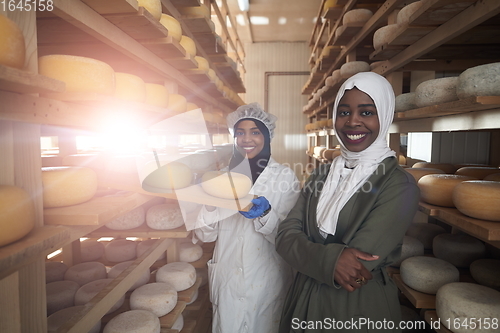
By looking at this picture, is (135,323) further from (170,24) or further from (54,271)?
(170,24)

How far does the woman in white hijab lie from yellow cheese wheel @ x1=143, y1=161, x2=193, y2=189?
51 centimetres

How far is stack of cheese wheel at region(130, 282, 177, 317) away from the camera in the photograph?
1.56 meters

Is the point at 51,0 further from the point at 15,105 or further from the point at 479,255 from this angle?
the point at 479,255

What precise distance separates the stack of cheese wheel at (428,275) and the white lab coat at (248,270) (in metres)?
0.63

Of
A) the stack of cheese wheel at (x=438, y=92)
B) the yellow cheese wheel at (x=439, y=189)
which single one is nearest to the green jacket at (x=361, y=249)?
the yellow cheese wheel at (x=439, y=189)

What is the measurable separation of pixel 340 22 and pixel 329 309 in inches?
136

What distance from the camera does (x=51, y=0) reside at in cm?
84

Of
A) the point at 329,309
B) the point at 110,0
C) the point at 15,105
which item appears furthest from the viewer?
the point at 329,309

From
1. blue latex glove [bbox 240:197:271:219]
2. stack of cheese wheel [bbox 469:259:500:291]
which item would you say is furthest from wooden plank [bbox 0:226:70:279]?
stack of cheese wheel [bbox 469:259:500:291]

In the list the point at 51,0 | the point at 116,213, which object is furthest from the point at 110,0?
the point at 116,213

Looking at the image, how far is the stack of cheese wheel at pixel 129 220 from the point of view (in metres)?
1.64

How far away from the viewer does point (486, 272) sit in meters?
1.53

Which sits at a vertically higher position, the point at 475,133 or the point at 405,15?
the point at 405,15

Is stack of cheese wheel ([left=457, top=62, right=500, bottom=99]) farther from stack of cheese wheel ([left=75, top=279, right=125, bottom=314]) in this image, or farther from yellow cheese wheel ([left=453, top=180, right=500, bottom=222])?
stack of cheese wheel ([left=75, top=279, right=125, bottom=314])
